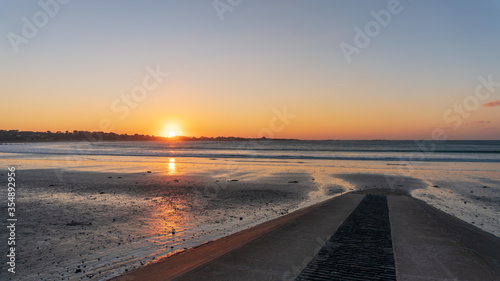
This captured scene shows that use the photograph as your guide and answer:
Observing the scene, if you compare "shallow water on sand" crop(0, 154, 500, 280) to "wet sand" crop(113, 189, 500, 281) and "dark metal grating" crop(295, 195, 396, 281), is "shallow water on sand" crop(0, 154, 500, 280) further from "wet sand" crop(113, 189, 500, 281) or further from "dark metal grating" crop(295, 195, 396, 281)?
"dark metal grating" crop(295, 195, 396, 281)

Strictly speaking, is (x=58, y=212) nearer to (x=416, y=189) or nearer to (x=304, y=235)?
(x=304, y=235)

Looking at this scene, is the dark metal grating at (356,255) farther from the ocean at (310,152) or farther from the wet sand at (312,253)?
the ocean at (310,152)

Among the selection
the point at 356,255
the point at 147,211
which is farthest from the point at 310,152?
the point at 356,255

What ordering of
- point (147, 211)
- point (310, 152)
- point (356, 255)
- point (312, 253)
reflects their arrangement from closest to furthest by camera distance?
point (356, 255) < point (312, 253) < point (147, 211) < point (310, 152)

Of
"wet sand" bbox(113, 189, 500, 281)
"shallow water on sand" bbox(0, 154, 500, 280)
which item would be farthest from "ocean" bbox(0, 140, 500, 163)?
"wet sand" bbox(113, 189, 500, 281)

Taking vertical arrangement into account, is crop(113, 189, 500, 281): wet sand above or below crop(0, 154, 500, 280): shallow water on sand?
above

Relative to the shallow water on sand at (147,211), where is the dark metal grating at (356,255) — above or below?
above

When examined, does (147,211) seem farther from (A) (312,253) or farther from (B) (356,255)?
(B) (356,255)

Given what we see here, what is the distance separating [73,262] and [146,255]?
1616 mm

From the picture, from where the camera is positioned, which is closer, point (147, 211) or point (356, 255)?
point (356, 255)

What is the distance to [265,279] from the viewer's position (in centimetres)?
577

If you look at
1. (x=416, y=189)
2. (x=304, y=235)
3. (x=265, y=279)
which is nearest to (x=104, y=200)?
(x=304, y=235)

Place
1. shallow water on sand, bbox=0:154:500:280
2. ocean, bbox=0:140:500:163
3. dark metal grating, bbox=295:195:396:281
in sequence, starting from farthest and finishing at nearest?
ocean, bbox=0:140:500:163
shallow water on sand, bbox=0:154:500:280
dark metal grating, bbox=295:195:396:281

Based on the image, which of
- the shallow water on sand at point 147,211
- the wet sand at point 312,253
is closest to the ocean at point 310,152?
the shallow water on sand at point 147,211
